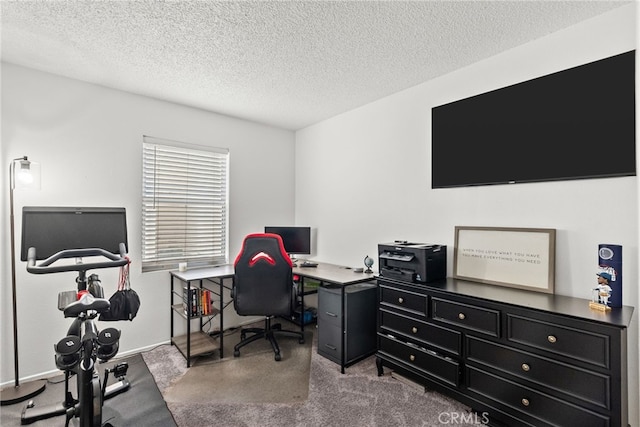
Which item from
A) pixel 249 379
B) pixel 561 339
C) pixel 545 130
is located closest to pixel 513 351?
pixel 561 339

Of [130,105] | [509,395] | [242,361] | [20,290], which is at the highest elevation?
[130,105]

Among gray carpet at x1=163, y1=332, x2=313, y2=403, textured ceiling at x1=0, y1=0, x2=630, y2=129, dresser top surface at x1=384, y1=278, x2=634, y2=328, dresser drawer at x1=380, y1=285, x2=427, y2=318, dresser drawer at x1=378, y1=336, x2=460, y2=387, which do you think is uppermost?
textured ceiling at x1=0, y1=0, x2=630, y2=129

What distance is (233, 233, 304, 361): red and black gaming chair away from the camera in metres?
2.89

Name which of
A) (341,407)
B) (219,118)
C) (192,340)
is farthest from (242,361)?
(219,118)

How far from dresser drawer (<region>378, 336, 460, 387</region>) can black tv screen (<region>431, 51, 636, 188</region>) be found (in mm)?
1387

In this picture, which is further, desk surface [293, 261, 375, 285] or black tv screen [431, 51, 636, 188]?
desk surface [293, 261, 375, 285]

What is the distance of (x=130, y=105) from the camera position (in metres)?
3.06

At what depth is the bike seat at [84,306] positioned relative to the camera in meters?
1.75

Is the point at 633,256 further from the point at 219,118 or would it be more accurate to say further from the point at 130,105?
Result: the point at 130,105

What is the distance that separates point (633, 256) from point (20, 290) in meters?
4.39

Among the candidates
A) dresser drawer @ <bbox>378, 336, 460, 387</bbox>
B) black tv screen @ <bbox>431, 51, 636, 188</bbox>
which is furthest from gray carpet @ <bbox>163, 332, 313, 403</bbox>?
black tv screen @ <bbox>431, 51, 636, 188</bbox>

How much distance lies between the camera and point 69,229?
2.35 m

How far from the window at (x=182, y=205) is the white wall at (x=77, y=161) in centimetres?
11

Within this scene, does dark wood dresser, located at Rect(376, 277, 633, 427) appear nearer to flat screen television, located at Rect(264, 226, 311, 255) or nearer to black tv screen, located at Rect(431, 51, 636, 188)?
black tv screen, located at Rect(431, 51, 636, 188)
